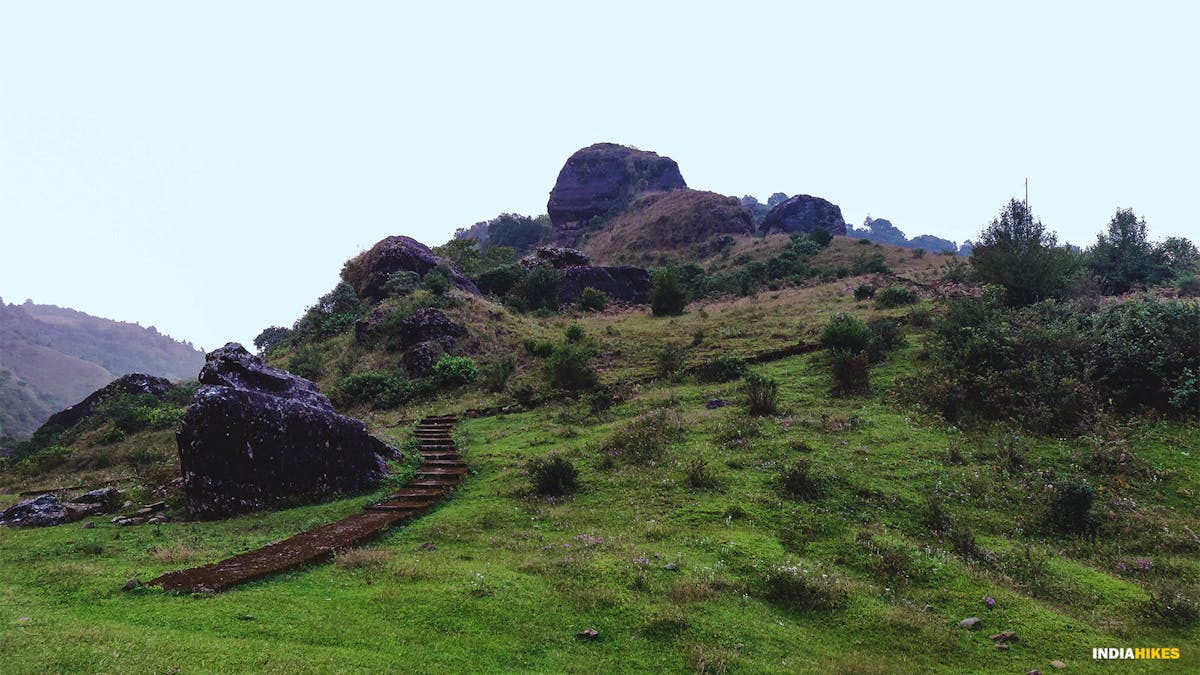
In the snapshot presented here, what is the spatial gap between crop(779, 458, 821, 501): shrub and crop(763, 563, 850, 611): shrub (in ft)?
9.94

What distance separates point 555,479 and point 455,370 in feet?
46.9

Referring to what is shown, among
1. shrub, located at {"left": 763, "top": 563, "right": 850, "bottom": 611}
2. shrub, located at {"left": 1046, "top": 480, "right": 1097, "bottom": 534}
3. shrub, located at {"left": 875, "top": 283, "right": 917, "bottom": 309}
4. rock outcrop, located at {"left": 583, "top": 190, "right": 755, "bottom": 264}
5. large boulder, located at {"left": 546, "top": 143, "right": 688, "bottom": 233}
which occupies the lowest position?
shrub, located at {"left": 763, "top": 563, "right": 850, "bottom": 611}

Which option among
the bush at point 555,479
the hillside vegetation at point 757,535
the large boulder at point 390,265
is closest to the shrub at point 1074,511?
the hillside vegetation at point 757,535

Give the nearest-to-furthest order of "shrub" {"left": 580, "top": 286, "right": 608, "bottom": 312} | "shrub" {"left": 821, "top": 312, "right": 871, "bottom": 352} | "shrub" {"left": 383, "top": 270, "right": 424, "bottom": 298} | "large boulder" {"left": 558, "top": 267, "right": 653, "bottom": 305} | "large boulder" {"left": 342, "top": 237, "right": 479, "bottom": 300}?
1. "shrub" {"left": 821, "top": 312, "right": 871, "bottom": 352}
2. "shrub" {"left": 383, "top": 270, "right": 424, "bottom": 298}
3. "large boulder" {"left": 342, "top": 237, "right": 479, "bottom": 300}
4. "shrub" {"left": 580, "top": 286, "right": 608, "bottom": 312}
5. "large boulder" {"left": 558, "top": 267, "right": 653, "bottom": 305}

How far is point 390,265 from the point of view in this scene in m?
39.9

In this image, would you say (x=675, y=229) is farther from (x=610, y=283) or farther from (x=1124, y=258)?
(x=1124, y=258)

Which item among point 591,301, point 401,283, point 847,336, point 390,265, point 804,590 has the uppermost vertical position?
point 390,265

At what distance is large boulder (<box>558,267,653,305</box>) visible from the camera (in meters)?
46.8

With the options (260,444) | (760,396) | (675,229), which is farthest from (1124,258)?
(675,229)

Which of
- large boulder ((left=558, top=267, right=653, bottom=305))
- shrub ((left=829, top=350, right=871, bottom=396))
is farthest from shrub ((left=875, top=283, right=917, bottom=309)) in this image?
large boulder ((left=558, top=267, right=653, bottom=305))

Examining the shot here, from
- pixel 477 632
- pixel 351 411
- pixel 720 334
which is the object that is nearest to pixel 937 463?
pixel 477 632

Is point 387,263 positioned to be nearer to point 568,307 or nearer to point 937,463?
point 568,307

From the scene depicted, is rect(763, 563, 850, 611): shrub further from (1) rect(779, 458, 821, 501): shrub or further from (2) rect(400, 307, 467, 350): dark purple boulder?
(2) rect(400, 307, 467, 350): dark purple boulder

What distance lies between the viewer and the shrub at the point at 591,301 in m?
43.7
